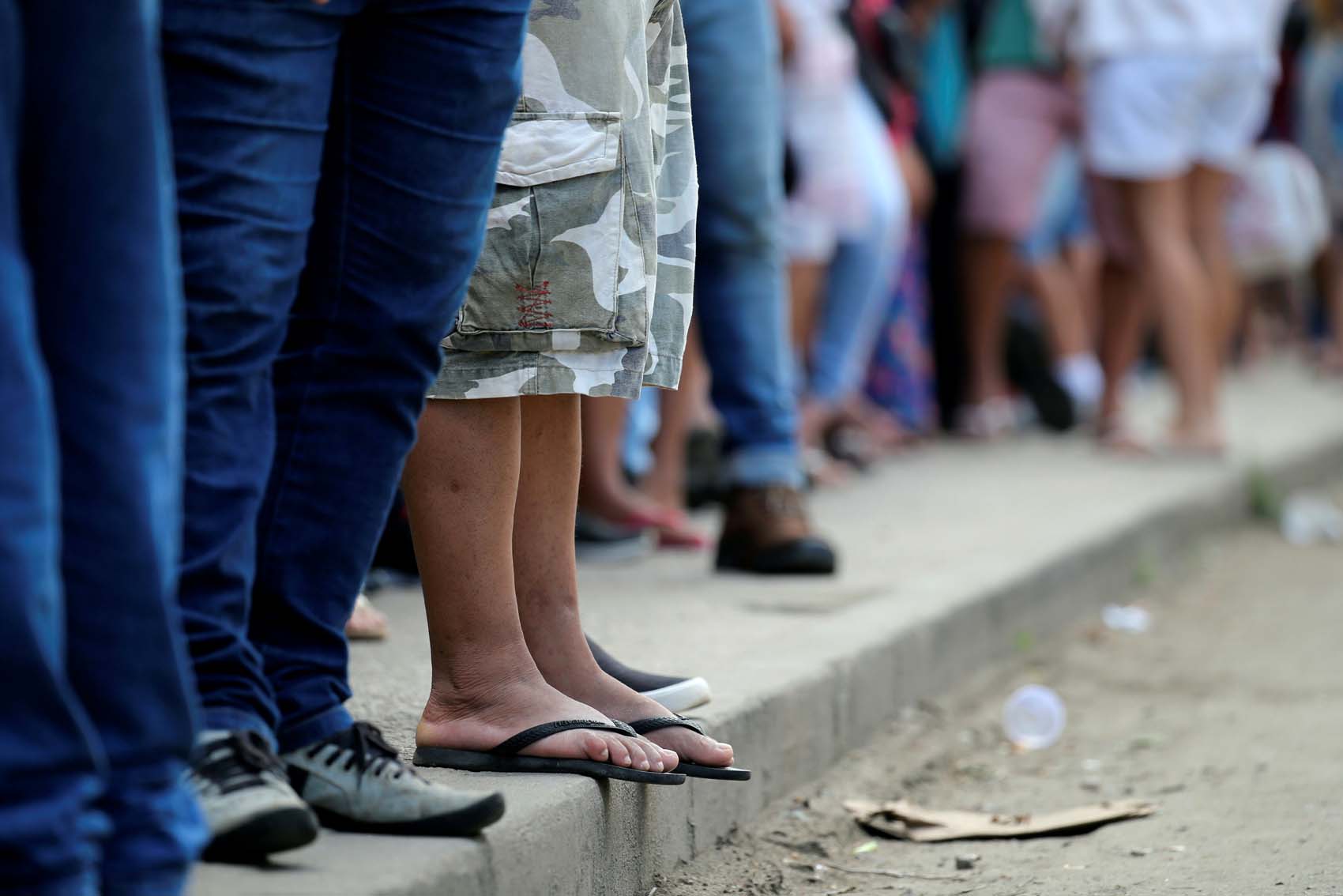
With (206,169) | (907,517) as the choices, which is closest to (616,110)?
(206,169)

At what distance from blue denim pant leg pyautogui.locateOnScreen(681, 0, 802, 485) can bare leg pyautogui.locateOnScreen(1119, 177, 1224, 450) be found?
104 inches

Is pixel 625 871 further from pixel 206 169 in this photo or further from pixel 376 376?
pixel 206 169

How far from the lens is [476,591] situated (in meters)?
2.10

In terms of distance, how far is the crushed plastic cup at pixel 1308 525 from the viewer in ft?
20.4

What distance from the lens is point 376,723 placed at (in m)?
2.34

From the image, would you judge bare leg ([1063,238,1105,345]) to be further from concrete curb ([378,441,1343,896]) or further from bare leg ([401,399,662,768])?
bare leg ([401,399,662,768])

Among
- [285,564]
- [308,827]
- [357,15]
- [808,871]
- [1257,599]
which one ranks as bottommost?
[1257,599]

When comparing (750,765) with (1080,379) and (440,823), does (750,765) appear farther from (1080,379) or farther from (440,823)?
(1080,379)

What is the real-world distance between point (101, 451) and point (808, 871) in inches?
54.9

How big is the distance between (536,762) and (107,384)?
86cm

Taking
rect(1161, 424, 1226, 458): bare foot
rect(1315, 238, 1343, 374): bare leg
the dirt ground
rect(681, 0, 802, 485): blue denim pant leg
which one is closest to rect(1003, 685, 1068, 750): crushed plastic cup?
the dirt ground

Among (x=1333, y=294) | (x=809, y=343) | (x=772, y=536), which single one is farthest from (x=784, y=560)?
(x=1333, y=294)

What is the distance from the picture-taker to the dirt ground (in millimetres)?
2441

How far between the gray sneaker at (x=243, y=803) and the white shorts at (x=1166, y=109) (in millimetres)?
4808
